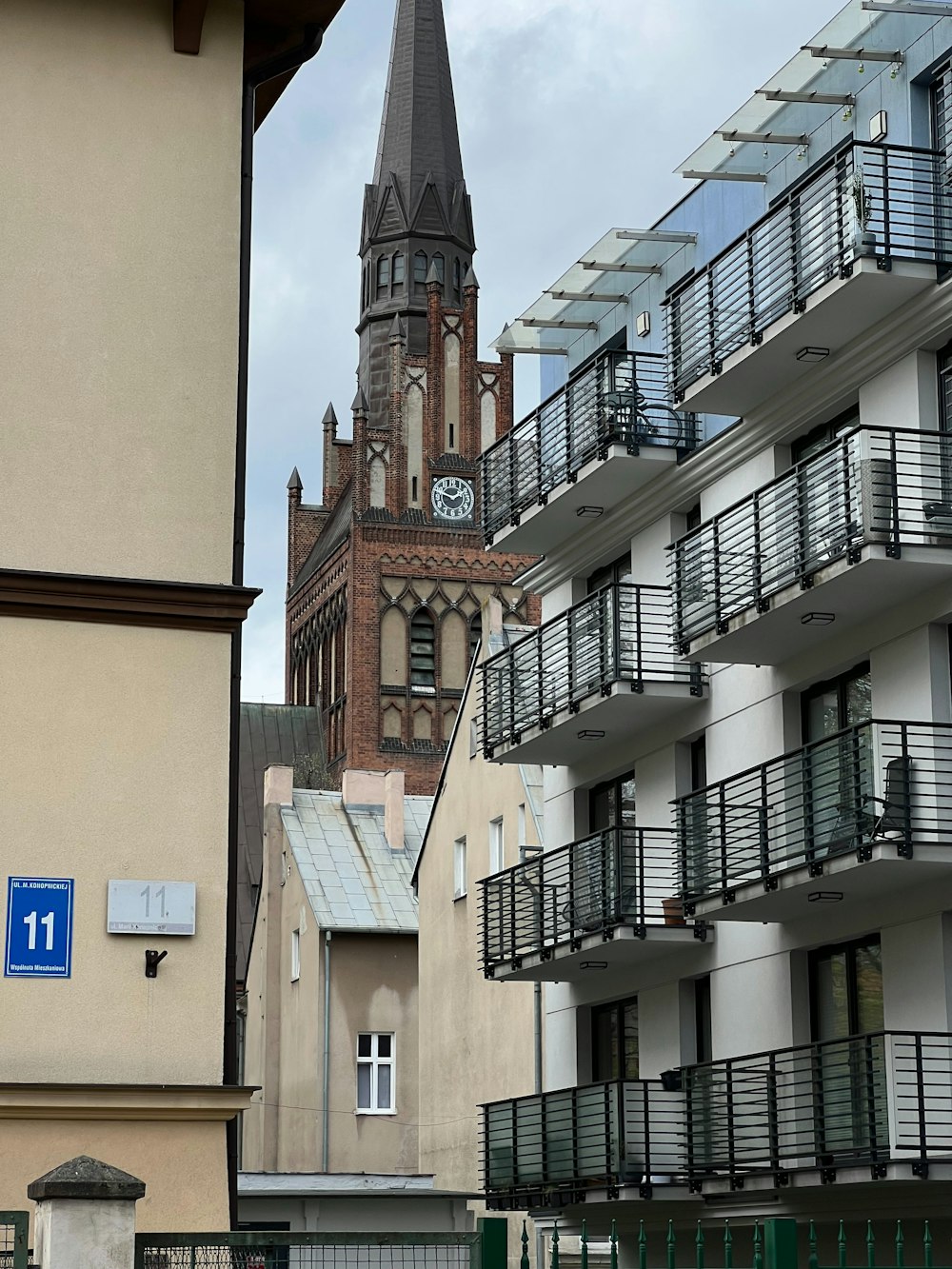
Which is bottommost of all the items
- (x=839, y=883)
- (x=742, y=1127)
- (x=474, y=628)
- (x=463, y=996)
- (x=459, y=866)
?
(x=742, y=1127)

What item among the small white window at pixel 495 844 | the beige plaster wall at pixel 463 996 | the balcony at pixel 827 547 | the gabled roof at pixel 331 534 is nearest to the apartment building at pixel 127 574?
the balcony at pixel 827 547

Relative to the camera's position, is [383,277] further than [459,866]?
Yes

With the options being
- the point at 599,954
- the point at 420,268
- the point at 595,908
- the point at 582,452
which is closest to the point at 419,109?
the point at 420,268

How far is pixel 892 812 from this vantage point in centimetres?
2145

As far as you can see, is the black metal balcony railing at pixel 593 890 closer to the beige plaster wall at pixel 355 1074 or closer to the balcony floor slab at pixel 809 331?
the balcony floor slab at pixel 809 331

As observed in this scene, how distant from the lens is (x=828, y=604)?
22812 millimetres

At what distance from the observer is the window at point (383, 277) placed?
3725 inches

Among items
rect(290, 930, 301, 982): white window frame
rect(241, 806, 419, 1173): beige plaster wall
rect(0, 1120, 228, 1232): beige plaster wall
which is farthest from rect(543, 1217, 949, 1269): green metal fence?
rect(290, 930, 301, 982): white window frame

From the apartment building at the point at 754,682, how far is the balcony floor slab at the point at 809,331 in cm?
5

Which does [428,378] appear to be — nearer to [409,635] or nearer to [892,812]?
[409,635]

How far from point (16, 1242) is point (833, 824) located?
1403cm

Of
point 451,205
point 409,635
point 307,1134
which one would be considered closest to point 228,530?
point 307,1134

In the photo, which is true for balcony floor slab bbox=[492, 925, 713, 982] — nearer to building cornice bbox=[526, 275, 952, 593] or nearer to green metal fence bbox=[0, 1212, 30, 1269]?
building cornice bbox=[526, 275, 952, 593]

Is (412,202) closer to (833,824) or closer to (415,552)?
(415,552)
